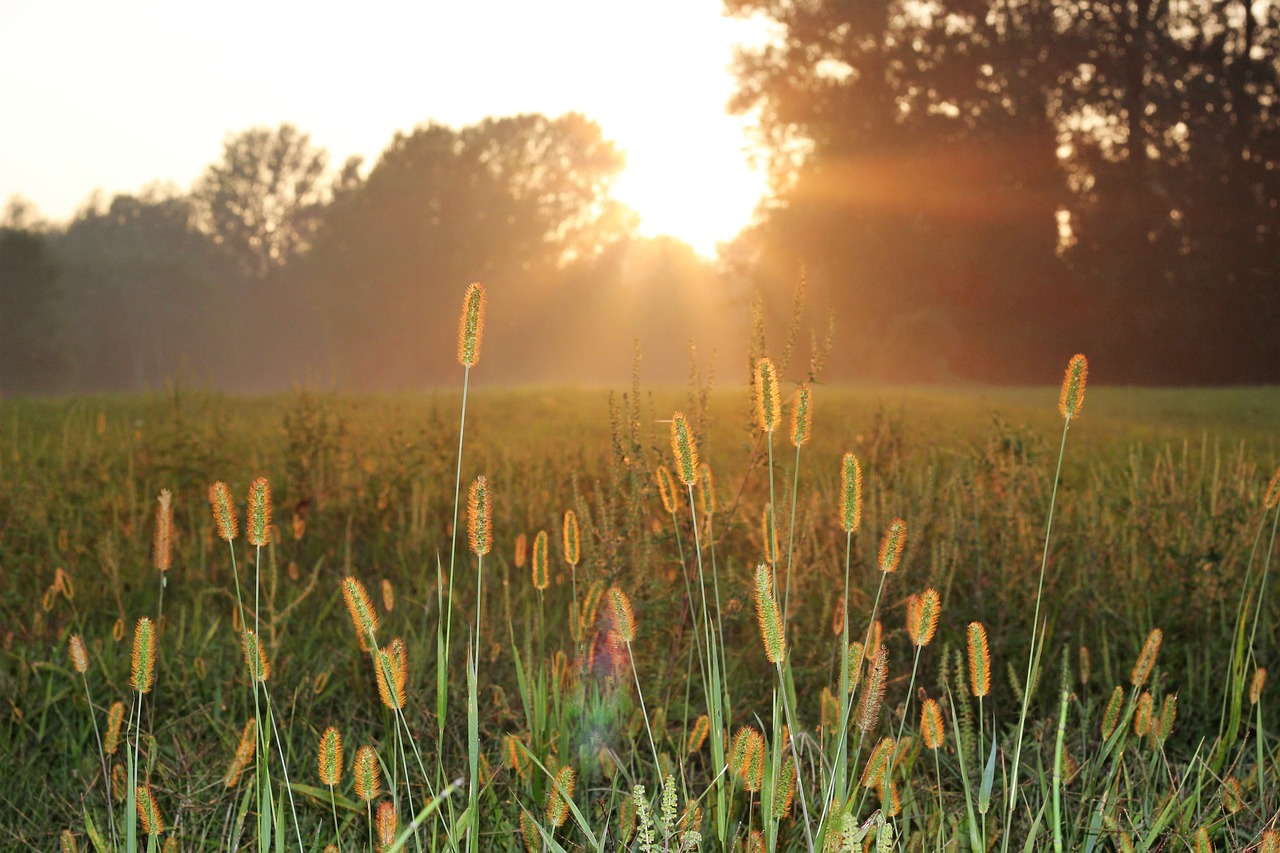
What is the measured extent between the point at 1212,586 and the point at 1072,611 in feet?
1.47

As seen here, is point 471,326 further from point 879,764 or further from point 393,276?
point 393,276

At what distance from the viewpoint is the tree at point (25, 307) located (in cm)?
3039

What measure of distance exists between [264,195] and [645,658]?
39.9 meters

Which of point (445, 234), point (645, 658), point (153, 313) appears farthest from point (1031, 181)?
point (153, 313)

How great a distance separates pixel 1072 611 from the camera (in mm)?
3541

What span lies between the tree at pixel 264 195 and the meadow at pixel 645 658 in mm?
35668

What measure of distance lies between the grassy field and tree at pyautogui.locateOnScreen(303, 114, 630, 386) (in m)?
27.2

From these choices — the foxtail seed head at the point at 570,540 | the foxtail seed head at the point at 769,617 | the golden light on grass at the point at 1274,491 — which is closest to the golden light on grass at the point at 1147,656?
the golden light on grass at the point at 1274,491

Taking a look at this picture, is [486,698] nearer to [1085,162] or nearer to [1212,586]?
[1212,586]

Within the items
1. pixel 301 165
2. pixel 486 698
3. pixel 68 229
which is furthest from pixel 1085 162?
pixel 68 229

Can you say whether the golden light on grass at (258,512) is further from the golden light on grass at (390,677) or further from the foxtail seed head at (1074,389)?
the foxtail seed head at (1074,389)

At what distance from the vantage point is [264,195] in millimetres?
38719

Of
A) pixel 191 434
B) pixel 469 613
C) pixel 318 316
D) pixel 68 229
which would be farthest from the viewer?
pixel 68 229

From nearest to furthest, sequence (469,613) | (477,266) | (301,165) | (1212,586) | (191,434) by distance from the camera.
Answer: (1212,586) < (469,613) < (191,434) < (477,266) < (301,165)
